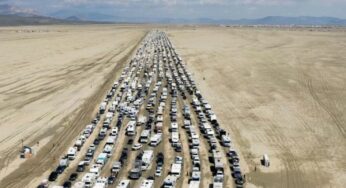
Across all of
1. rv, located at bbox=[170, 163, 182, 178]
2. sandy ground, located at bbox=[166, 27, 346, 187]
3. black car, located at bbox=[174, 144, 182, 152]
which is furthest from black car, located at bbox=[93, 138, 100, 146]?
sandy ground, located at bbox=[166, 27, 346, 187]

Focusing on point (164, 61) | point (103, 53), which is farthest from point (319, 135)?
point (103, 53)

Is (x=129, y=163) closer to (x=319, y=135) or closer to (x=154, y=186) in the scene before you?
(x=154, y=186)

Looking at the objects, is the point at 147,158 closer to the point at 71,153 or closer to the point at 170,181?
the point at 170,181

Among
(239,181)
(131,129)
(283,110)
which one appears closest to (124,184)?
(239,181)

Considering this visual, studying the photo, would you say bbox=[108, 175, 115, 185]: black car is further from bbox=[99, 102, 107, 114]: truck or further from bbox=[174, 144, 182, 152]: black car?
bbox=[99, 102, 107, 114]: truck

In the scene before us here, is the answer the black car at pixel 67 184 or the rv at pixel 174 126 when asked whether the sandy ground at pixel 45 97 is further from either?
the rv at pixel 174 126

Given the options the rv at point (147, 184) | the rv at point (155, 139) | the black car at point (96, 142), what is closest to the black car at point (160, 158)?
the rv at point (155, 139)
